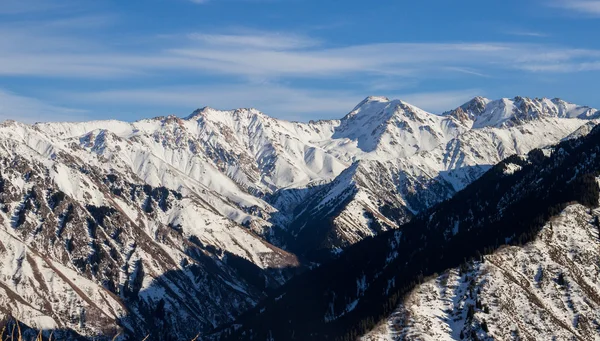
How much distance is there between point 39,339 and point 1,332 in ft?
4.68

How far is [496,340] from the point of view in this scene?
198 metres

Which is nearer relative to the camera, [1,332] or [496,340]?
[1,332]

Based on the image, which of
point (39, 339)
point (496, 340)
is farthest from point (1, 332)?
point (496, 340)

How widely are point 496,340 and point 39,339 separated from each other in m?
188

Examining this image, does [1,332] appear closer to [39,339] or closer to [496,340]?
[39,339]

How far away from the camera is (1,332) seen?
24625 millimetres

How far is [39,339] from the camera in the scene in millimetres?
24219

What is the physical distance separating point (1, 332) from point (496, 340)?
187914mm

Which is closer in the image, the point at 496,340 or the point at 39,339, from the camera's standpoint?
the point at 39,339
